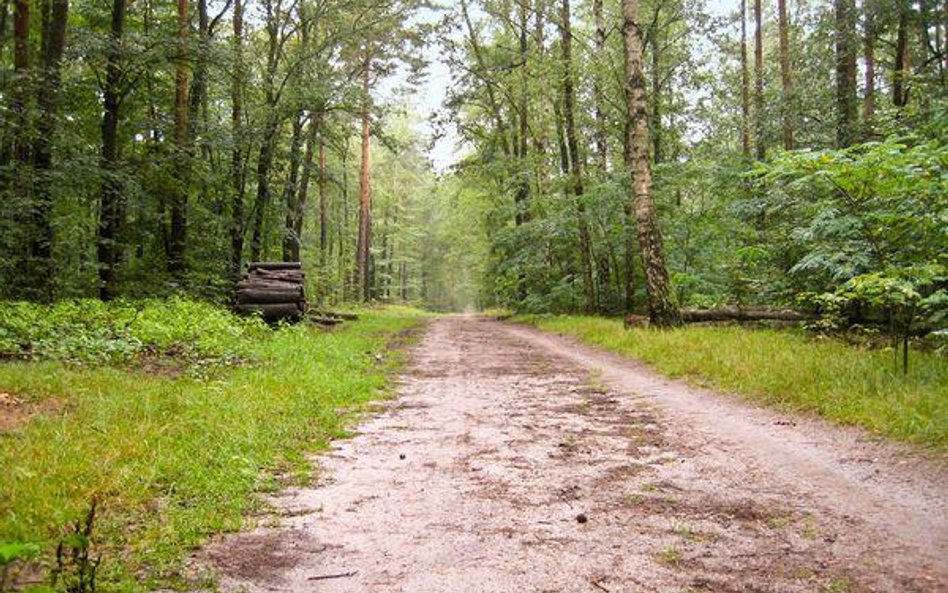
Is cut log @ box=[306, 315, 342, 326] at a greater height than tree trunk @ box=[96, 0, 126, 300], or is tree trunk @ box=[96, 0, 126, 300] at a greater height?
tree trunk @ box=[96, 0, 126, 300]

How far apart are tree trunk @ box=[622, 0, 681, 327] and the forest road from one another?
667cm

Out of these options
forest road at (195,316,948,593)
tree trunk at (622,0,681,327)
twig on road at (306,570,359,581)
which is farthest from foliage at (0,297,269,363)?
tree trunk at (622,0,681,327)

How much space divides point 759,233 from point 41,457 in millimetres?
14987

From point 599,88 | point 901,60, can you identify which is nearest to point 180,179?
point 599,88

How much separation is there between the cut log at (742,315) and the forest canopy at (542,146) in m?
0.55

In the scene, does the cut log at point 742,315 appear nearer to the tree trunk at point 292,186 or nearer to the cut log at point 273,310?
the cut log at point 273,310

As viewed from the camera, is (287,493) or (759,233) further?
(759,233)

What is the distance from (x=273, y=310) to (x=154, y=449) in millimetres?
11377

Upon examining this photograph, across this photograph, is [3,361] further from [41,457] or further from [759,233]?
[759,233]

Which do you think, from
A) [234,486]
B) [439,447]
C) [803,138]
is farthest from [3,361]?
[803,138]

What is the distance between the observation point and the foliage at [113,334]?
8195 millimetres

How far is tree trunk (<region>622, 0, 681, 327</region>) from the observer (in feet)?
42.7

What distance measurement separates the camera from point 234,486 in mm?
4059

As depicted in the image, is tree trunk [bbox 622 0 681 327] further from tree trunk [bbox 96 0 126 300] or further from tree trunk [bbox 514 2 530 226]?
tree trunk [bbox 96 0 126 300]
